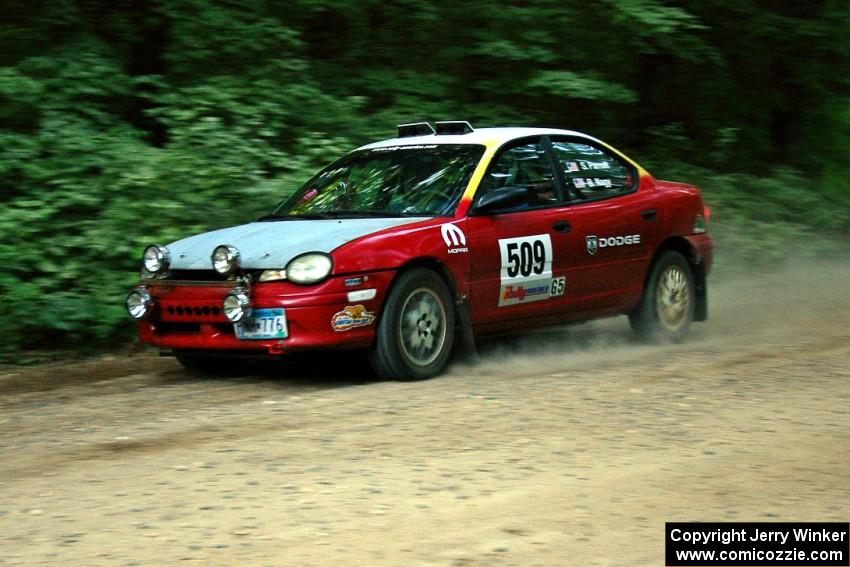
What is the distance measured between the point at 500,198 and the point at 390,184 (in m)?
0.85

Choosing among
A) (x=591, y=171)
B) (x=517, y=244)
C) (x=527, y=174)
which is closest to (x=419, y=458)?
(x=517, y=244)

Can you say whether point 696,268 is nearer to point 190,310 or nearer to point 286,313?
point 286,313

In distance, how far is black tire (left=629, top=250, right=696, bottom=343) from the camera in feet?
31.4

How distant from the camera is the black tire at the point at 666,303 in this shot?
9.56 metres

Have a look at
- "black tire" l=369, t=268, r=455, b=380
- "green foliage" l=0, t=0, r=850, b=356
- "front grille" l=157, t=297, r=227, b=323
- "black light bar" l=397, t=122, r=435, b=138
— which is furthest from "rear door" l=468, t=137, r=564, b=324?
"green foliage" l=0, t=0, r=850, b=356

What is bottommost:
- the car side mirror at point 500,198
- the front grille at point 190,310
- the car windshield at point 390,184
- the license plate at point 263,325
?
the license plate at point 263,325

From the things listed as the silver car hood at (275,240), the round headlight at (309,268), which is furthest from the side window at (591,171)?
the round headlight at (309,268)

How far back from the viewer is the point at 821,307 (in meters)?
11.9

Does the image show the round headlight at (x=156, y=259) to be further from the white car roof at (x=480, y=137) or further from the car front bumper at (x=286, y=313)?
the white car roof at (x=480, y=137)

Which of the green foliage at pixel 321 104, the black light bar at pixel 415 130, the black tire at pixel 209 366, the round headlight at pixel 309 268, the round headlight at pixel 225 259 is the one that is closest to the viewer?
the round headlight at pixel 309 268

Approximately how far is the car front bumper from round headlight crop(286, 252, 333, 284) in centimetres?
4

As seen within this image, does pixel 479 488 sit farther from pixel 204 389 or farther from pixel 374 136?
pixel 374 136

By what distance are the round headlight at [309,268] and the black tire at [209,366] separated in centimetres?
124

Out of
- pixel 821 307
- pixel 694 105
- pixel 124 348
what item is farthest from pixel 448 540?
pixel 694 105
